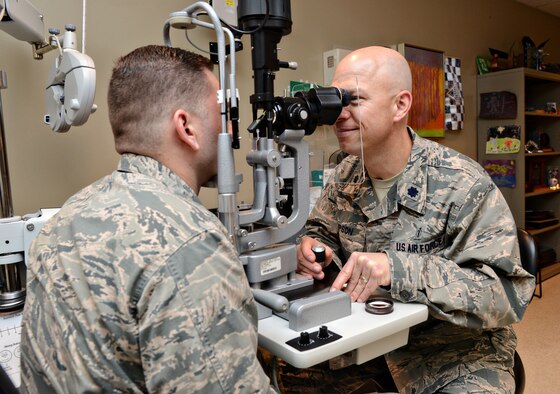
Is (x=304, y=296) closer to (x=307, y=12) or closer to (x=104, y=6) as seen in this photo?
(x=104, y=6)

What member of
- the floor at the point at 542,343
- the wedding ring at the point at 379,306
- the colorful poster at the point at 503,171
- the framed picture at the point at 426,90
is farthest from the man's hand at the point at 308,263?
the colorful poster at the point at 503,171

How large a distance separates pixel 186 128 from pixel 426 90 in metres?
2.67

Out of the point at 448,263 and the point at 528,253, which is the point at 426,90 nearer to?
the point at 528,253

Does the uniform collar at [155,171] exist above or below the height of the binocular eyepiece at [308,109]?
below

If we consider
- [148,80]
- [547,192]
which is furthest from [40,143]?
[547,192]

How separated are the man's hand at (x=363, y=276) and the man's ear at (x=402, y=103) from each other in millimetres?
525

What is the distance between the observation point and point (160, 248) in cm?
67

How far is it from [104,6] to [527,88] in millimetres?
3920

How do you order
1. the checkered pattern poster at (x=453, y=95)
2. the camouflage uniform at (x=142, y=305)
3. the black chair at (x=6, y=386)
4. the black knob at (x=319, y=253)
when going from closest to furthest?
1. the camouflage uniform at (x=142, y=305)
2. the black chair at (x=6, y=386)
3. the black knob at (x=319, y=253)
4. the checkered pattern poster at (x=453, y=95)

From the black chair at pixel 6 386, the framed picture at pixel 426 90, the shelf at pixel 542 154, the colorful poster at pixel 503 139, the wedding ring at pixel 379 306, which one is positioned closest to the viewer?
the black chair at pixel 6 386

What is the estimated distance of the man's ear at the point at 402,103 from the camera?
4.69 feet

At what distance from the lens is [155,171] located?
861mm

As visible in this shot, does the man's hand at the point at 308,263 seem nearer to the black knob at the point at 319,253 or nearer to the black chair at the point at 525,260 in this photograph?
the black knob at the point at 319,253

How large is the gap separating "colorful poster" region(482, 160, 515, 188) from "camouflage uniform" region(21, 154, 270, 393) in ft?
11.4
